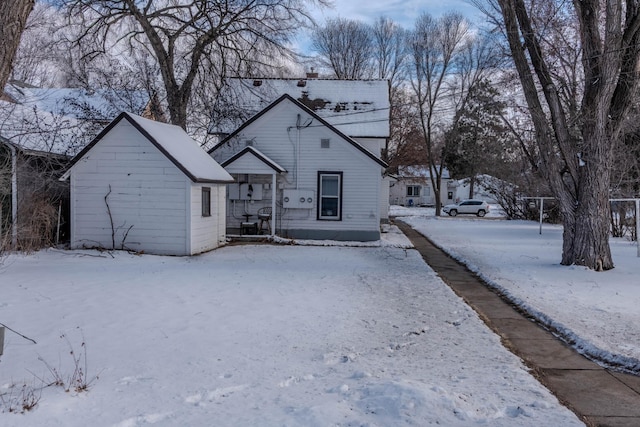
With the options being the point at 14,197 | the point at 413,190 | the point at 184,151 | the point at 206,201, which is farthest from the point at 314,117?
the point at 413,190

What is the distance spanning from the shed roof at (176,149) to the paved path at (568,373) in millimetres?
8333

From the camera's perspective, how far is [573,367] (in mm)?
5367

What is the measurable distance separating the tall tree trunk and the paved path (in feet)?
18.1

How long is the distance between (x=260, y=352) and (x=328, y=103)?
710 inches

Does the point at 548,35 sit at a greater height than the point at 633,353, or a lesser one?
greater

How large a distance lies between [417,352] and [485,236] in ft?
55.1

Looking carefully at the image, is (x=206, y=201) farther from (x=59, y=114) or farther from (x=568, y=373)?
(x=568, y=373)

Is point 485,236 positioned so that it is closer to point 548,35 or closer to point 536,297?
point 548,35

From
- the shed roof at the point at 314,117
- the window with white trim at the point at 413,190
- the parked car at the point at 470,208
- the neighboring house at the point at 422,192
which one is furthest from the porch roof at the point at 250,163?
the window with white trim at the point at 413,190

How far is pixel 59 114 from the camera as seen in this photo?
1852 centimetres

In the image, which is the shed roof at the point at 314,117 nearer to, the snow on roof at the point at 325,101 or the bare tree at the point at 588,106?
the snow on roof at the point at 325,101

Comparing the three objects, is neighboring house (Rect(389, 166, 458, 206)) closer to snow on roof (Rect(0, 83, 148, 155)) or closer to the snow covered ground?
snow on roof (Rect(0, 83, 148, 155))

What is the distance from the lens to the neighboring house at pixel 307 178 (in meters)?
18.0

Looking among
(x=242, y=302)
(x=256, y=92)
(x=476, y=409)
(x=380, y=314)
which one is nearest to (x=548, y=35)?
(x=380, y=314)
